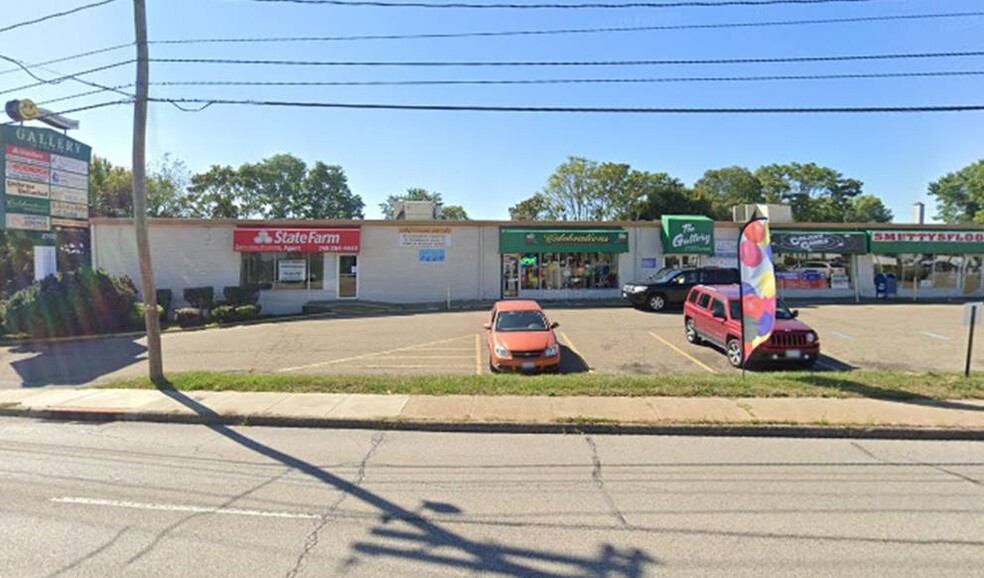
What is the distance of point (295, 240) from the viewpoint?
20.9m

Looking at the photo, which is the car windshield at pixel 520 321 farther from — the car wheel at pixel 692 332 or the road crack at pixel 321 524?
the road crack at pixel 321 524

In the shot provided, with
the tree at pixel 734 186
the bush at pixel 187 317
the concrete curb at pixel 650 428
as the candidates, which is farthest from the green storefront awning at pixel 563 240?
the tree at pixel 734 186

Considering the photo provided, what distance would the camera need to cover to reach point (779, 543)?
11.8 feet

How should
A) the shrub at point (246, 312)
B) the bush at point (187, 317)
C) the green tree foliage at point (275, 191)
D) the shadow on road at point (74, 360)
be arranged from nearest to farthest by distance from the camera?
the shadow on road at point (74, 360) < the bush at point (187, 317) < the shrub at point (246, 312) < the green tree foliage at point (275, 191)

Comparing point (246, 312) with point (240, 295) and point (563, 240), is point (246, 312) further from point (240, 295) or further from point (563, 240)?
point (563, 240)

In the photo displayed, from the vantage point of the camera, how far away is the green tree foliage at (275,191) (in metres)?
47.8

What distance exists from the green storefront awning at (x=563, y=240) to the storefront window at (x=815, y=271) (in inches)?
326

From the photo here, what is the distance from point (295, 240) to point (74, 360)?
1024 centimetres

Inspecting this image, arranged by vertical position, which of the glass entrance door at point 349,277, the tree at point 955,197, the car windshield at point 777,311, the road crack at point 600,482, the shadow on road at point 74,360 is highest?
the tree at point 955,197

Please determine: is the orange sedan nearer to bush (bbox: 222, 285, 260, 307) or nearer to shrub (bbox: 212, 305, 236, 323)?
shrub (bbox: 212, 305, 236, 323)

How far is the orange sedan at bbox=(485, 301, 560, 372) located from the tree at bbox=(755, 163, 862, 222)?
55271 millimetres

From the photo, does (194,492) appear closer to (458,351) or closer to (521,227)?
(458,351)

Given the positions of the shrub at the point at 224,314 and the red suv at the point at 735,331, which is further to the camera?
the shrub at the point at 224,314

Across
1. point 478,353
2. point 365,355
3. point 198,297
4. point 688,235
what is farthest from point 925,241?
point 198,297
